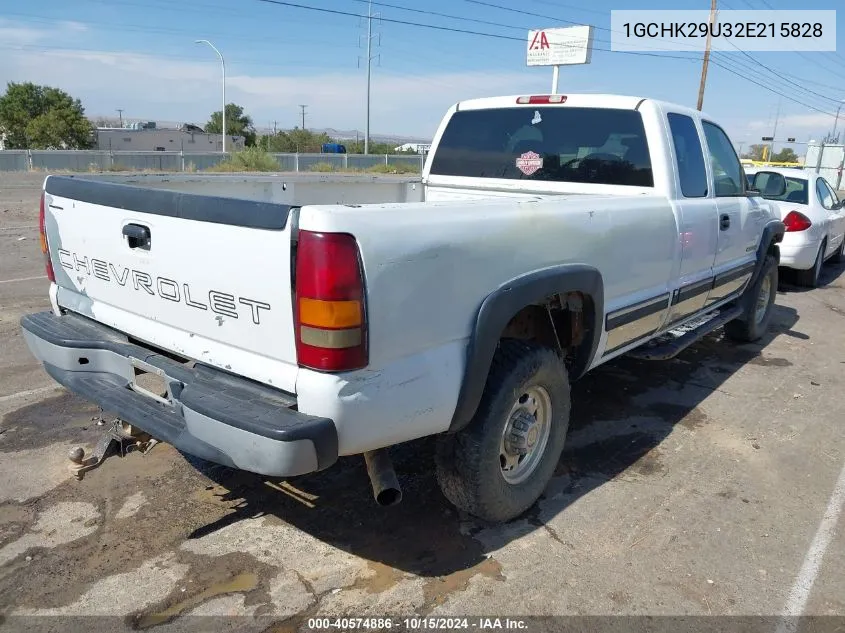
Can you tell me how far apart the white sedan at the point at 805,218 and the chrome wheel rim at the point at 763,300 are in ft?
8.33

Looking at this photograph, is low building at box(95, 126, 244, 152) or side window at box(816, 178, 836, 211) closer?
side window at box(816, 178, 836, 211)

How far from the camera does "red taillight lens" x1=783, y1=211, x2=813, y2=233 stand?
8859 mm

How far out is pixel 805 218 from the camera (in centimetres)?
889

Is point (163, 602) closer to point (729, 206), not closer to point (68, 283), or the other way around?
point (68, 283)

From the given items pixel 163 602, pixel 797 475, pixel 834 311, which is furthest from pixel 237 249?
pixel 834 311

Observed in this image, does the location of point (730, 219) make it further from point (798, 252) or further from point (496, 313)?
point (798, 252)

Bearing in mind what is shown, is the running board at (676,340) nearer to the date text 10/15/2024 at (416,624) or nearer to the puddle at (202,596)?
the date text 10/15/2024 at (416,624)

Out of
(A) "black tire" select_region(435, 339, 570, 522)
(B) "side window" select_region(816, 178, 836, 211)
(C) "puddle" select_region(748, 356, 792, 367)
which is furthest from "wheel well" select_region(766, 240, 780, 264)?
(A) "black tire" select_region(435, 339, 570, 522)

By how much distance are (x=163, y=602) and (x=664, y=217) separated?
3.30 meters

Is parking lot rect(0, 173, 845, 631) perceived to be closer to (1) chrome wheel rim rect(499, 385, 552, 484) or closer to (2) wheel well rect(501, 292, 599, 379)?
(1) chrome wheel rim rect(499, 385, 552, 484)

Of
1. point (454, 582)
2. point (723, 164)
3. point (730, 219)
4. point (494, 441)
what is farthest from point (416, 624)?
point (723, 164)

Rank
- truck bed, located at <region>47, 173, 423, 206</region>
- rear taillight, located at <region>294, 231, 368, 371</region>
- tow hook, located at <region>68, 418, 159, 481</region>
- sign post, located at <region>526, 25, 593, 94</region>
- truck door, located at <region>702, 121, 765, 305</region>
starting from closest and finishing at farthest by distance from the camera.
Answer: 1. rear taillight, located at <region>294, 231, 368, 371</region>
2. tow hook, located at <region>68, 418, 159, 481</region>
3. truck bed, located at <region>47, 173, 423, 206</region>
4. truck door, located at <region>702, 121, 765, 305</region>
5. sign post, located at <region>526, 25, 593, 94</region>

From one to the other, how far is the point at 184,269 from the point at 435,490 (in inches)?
69.2

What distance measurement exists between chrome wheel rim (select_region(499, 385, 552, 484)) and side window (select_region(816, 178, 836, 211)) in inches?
323
